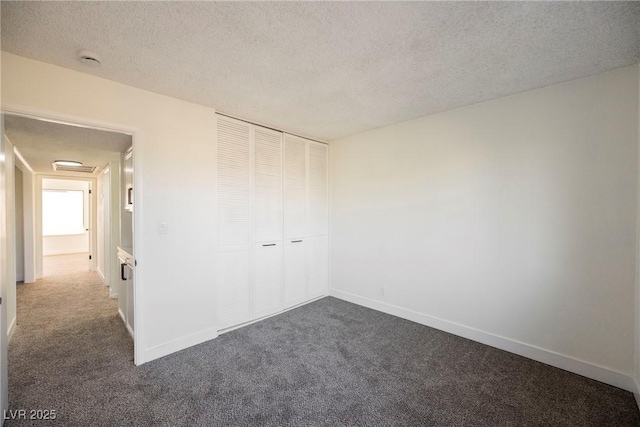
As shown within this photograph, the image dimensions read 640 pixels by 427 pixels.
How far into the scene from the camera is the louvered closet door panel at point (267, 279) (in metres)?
3.42

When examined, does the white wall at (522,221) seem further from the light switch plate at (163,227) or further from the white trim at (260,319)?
the light switch plate at (163,227)

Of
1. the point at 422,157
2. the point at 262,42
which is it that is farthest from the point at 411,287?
the point at 262,42

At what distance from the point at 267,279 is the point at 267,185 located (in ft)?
4.11

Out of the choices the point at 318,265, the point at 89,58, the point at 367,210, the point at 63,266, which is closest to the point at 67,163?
the point at 63,266

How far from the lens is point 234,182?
319 centimetres

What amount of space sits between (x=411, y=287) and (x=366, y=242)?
0.87 metres

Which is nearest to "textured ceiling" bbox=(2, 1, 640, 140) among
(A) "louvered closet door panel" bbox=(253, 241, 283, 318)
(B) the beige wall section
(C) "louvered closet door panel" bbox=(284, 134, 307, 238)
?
(B) the beige wall section

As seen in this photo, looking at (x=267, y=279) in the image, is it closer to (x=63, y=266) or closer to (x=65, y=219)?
(x=63, y=266)

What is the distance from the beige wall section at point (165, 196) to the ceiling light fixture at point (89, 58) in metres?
0.26

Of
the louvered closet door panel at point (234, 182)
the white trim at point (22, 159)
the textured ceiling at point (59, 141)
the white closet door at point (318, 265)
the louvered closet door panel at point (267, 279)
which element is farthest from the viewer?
the white closet door at point (318, 265)

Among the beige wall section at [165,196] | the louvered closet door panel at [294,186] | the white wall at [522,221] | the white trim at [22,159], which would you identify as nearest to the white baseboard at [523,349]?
the white wall at [522,221]

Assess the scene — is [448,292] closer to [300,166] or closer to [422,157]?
[422,157]

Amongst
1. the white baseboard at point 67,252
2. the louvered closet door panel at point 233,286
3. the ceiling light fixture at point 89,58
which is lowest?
the white baseboard at point 67,252

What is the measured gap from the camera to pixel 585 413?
1850 mm
